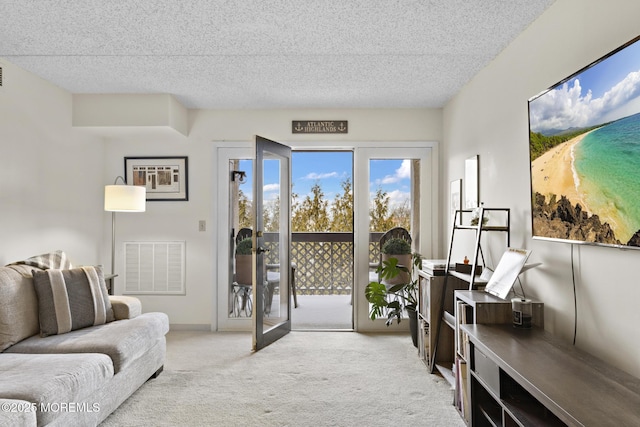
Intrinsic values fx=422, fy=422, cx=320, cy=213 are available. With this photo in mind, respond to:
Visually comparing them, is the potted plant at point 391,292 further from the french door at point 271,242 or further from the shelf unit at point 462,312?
the french door at point 271,242

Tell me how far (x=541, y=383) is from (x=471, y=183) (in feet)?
7.30

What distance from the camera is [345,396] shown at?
288 centimetres

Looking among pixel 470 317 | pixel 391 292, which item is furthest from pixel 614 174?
pixel 391 292

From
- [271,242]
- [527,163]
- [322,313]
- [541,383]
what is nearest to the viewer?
[541,383]

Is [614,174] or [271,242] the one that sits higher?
[614,174]

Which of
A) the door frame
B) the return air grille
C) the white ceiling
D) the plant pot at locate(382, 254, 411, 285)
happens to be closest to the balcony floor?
the door frame

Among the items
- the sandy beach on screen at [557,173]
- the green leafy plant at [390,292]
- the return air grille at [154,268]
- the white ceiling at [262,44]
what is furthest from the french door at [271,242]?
the sandy beach on screen at [557,173]

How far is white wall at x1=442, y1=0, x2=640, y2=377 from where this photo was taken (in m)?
1.77

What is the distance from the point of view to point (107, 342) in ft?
8.57

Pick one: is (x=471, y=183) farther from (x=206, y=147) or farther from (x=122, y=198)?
(x=122, y=198)

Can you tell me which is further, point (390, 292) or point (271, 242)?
point (271, 242)

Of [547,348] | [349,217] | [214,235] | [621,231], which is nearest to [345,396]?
[547,348]

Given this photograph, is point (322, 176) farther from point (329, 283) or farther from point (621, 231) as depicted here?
point (621, 231)

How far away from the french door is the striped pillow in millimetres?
1344
